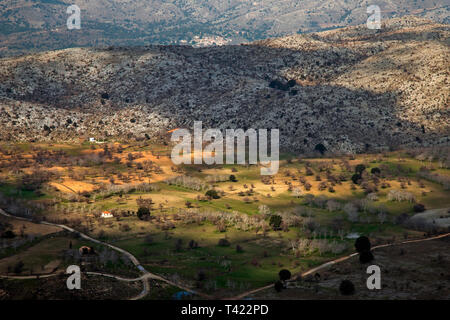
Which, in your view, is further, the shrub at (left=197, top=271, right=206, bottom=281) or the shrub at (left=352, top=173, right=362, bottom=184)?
the shrub at (left=352, top=173, right=362, bottom=184)

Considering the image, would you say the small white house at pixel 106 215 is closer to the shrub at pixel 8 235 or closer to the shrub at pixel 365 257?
the shrub at pixel 8 235

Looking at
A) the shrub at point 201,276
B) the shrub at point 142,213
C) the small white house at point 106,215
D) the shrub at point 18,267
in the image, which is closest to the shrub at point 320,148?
the shrub at point 142,213

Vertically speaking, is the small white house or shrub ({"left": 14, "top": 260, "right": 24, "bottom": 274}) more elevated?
the small white house

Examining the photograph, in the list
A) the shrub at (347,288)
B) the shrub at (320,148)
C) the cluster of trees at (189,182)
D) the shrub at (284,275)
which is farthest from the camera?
the shrub at (320,148)

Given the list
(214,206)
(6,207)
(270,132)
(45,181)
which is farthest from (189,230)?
(270,132)

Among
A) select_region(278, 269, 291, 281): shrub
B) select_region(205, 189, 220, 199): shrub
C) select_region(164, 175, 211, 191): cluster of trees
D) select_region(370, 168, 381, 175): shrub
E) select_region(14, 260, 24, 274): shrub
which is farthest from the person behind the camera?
select_region(370, 168, 381, 175): shrub

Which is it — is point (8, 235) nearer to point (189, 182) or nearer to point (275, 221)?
point (275, 221)

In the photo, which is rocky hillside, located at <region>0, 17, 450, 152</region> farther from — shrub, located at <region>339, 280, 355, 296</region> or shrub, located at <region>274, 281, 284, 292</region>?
shrub, located at <region>274, 281, 284, 292</region>

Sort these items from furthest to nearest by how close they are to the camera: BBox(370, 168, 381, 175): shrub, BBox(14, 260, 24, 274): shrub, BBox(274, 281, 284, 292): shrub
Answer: BBox(370, 168, 381, 175): shrub, BBox(14, 260, 24, 274): shrub, BBox(274, 281, 284, 292): shrub

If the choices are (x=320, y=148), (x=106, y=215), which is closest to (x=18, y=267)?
(x=106, y=215)

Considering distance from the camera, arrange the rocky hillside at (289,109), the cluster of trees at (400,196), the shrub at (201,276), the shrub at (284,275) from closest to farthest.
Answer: the shrub at (284,275) < the shrub at (201,276) < the cluster of trees at (400,196) < the rocky hillside at (289,109)

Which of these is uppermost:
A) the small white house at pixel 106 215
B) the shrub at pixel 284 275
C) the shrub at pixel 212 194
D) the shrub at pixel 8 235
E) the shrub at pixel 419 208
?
the shrub at pixel 212 194

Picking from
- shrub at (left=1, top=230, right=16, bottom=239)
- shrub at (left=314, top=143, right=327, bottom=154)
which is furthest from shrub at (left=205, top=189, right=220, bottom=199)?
shrub at (left=314, top=143, right=327, bottom=154)

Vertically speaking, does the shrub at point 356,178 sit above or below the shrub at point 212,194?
above
